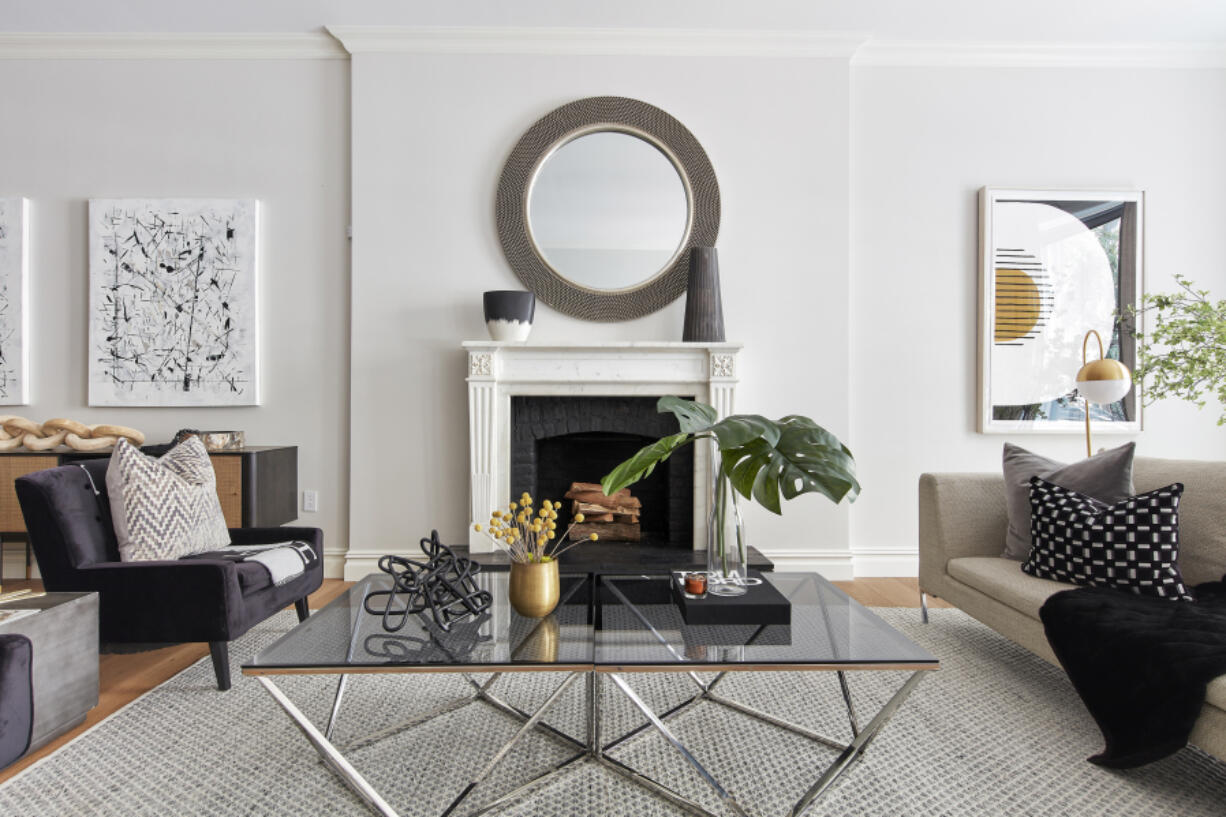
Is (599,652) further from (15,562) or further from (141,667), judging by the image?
(15,562)

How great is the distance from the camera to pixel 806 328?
11.9 ft

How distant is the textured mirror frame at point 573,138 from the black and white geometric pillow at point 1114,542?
199cm

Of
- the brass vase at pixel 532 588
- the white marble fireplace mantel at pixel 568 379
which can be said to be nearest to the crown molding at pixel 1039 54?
the white marble fireplace mantel at pixel 568 379

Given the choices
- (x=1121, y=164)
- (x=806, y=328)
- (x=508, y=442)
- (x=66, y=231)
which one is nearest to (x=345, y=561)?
(x=508, y=442)

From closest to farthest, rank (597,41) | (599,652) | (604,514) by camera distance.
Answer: (599,652)
(597,41)
(604,514)

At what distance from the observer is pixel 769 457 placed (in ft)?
5.51

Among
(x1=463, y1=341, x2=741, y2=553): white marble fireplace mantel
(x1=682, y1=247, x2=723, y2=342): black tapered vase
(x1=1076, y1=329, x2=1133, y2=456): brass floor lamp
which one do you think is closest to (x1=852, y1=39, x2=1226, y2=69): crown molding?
(x1=682, y1=247, x2=723, y2=342): black tapered vase

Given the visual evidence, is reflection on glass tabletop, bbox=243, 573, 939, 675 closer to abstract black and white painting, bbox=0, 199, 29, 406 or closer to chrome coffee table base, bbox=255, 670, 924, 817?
chrome coffee table base, bbox=255, 670, 924, 817

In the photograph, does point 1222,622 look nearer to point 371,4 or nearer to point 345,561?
point 345,561

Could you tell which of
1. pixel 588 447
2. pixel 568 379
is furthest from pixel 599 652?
pixel 588 447

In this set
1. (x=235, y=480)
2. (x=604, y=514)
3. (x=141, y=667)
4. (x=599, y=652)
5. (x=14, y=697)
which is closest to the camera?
(x=599, y=652)

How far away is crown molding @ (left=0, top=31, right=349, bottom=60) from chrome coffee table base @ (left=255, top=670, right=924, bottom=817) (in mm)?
3291

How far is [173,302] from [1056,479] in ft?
13.6

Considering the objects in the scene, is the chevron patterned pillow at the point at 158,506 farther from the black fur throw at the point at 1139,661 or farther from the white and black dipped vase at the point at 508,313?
the black fur throw at the point at 1139,661
